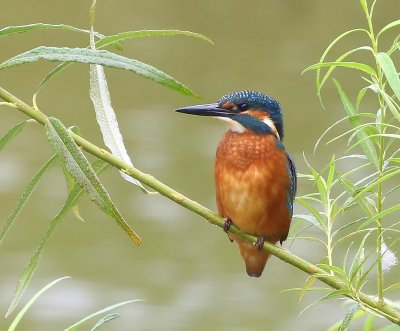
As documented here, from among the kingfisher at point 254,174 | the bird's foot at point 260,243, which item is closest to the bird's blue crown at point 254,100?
the kingfisher at point 254,174

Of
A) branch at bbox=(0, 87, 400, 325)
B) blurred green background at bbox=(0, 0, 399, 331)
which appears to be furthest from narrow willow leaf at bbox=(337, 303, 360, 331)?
blurred green background at bbox=(0, 0, 399, 331)

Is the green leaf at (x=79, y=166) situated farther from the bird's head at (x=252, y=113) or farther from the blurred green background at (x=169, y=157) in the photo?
the blurred green background at (x=169, y=157)

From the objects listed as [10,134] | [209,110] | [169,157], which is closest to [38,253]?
[10,134]

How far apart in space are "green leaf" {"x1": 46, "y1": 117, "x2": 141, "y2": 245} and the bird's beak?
15.7 inches

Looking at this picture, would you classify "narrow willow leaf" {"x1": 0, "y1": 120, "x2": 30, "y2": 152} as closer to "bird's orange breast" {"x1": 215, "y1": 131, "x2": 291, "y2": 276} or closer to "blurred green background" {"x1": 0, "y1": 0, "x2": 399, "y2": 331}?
"bird's orange breast" {"x1": 215, "y1": 131, "x2": 291, "y2": 276}

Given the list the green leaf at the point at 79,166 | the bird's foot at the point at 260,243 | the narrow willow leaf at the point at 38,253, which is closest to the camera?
the green leaf at the point at 79,166

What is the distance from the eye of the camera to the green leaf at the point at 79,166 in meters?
1.01

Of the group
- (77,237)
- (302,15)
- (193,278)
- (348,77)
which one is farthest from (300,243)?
(302,15)

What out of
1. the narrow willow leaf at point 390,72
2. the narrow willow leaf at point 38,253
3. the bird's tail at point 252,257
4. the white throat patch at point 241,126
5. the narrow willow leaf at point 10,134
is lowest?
the narrow willow leaf at point 38,253

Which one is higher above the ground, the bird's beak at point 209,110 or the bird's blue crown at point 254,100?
the bird's blue crown at point 254,100

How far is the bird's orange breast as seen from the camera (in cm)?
171

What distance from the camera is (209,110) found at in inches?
62.9

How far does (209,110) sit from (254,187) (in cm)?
18

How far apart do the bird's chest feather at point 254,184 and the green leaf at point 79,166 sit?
2.20ft
